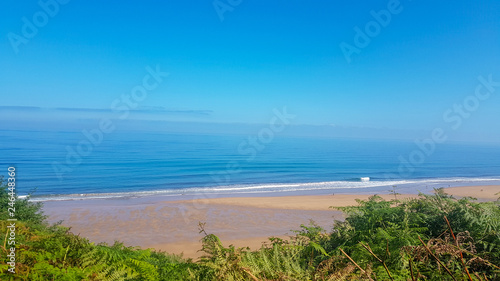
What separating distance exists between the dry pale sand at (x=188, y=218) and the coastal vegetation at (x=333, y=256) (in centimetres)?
1057

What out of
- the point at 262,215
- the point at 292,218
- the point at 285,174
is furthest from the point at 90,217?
the point at 285,174

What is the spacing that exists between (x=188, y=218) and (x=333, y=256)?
59.6 feet

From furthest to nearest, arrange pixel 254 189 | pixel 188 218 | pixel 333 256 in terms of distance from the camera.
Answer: pixel 254 189, pixel 188 218, pixel 333 256

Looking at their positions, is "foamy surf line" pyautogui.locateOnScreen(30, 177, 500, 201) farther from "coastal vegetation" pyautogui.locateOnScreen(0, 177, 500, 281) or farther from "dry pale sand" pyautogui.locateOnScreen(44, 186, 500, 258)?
"coastal vegetation" pyautogui.locateOnScreen(0, 177, 500, 281)

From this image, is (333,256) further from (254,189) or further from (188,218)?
(254,189)

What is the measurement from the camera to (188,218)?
64.1 feet

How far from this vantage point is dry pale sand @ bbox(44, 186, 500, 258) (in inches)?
608

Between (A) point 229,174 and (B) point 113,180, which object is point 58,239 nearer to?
(B) point 113,180

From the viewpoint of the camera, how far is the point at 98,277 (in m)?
2.20

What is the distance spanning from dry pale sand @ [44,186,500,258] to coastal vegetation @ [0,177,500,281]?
10568 mm

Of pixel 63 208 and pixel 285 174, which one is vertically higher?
pixel 285 174

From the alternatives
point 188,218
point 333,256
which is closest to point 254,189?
point 188,218

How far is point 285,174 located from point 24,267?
40.5 meters

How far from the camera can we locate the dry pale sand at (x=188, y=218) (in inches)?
608
